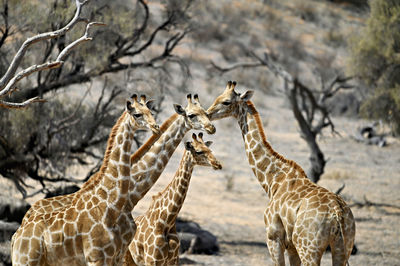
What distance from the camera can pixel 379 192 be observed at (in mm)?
16984

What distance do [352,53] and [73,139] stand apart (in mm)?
8731

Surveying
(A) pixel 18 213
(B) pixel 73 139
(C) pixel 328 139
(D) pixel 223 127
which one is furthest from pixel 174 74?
(A) pixel 18 213

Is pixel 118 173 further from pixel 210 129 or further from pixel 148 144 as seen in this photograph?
pixel 210 129

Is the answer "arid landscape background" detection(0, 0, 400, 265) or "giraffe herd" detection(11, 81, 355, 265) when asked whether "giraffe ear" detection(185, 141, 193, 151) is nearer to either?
"giraffe herd" detection(11, 81, 355, 265)

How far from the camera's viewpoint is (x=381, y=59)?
1695 cm

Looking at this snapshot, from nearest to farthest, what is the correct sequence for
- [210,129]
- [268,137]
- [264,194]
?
[210,129] → [264,194] → [268,137]

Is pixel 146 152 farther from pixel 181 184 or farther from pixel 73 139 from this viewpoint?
pixel 73 139

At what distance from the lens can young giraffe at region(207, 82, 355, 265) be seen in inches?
257

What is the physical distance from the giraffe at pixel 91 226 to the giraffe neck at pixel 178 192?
1.00 m

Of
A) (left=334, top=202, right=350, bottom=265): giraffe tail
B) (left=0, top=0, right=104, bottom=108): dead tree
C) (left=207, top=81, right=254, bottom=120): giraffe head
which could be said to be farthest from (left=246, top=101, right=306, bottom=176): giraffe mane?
(left=0, top=0, right=104, bottom=108): dead tree

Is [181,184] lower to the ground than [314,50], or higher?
lower

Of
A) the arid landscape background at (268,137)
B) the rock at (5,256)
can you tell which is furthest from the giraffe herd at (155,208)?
the arid landscape background at (268,137)

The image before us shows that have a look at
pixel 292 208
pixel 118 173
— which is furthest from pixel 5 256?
pixel 292 208

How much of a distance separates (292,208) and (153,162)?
5.27ft
